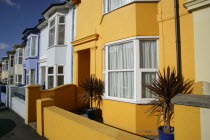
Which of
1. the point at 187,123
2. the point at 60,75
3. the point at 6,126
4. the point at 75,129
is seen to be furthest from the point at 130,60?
the point at 60,75

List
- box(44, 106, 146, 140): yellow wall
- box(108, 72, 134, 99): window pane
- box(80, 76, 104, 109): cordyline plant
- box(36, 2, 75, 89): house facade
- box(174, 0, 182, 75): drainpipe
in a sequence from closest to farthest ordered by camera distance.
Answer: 1. box(44, 106, 146, 140): yellow wall
2. box(174, 0, 182, 75): drainpipe
3. box(108, 72, 134, 99): window pane
4. box(80, 76, 104, 109): cordyline plant
5. box(36, 2, 75, 89): house facade

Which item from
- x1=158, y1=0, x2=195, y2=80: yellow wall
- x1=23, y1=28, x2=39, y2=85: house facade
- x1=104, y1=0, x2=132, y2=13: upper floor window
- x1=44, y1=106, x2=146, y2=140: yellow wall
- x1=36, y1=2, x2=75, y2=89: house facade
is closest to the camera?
x1=44, y1=106, x2=146, y2=140: yellow wall

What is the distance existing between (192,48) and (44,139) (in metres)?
5.46

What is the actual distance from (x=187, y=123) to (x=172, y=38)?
3275 mm

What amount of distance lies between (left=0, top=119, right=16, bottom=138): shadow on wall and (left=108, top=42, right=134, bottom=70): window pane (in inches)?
188

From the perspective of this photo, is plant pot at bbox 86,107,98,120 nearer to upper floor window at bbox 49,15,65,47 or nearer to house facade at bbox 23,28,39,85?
upper floor window at bbox 49,15,65,47

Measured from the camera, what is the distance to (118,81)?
17.9 ft

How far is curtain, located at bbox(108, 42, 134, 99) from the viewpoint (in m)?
5.07

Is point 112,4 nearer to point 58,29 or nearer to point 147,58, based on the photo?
point 147,58

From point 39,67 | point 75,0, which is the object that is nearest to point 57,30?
point 75,0

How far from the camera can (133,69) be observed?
4.92 metres

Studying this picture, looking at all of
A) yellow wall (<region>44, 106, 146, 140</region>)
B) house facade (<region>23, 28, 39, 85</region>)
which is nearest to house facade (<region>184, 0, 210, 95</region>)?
yellow wall (<region>44, 106, 146, 140</region>)

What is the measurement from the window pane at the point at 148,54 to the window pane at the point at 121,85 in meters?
0.59

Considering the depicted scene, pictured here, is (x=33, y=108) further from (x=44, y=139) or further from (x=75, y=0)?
(x=75, y=0)
